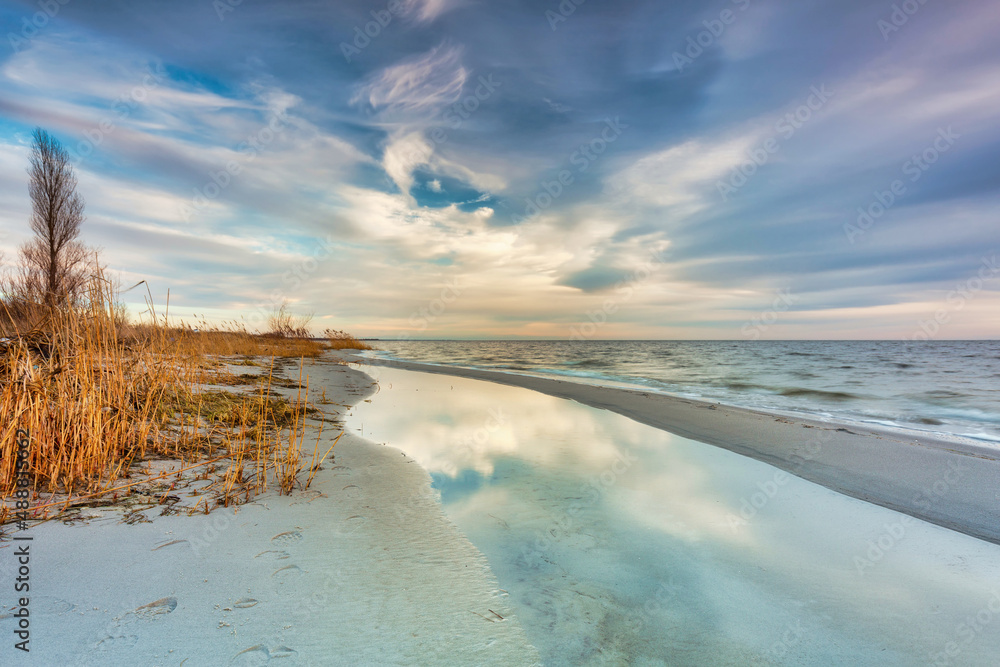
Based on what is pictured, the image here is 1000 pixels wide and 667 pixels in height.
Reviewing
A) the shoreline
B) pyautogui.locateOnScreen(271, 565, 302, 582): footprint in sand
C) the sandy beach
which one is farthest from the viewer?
the shoreline

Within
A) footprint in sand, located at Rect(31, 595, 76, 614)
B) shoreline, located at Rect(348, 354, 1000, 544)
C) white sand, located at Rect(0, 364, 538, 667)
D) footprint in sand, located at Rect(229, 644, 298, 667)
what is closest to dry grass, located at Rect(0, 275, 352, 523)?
white sand, located at Rect(0, 364, 538, 667)

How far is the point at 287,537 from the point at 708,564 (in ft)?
9.19

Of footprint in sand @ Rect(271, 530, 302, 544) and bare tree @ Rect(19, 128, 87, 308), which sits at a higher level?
bare tree @ Rect(19, 128, 87, 308)

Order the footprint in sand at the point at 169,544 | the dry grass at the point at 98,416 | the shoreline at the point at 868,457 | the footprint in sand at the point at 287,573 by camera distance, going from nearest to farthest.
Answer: the footprint in sand at the point at 287,573 → the footprint in sand at the point at 169,544 → the dry grass at the point at 98,416 → the shoreline at the point at 868,457

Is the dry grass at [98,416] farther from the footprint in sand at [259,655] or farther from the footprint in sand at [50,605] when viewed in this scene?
the footprint in sand at [259,655]

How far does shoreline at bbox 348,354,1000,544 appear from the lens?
4.09 m

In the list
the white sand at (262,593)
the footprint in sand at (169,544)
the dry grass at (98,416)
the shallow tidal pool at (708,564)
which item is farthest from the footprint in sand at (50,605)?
the shallow tidal pool at (708,564)

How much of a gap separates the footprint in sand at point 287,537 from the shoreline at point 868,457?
5.20 m

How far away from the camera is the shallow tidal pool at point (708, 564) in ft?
6.85

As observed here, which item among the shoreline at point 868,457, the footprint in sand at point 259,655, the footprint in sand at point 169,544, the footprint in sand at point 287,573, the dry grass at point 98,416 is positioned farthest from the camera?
the shoreline at point 868,457

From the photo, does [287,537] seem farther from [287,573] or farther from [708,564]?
[708,564]

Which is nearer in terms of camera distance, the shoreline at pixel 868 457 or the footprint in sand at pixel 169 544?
the footprint in sand at pixel 169 544

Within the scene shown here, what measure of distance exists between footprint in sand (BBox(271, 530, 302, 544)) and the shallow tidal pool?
1.15 m

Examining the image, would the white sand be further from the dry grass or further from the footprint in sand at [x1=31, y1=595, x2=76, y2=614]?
the dry grass
